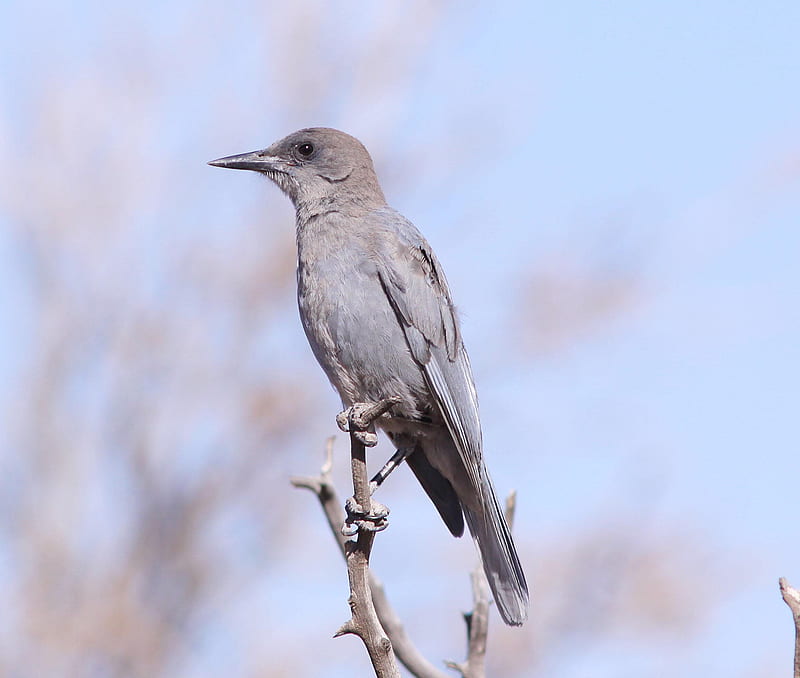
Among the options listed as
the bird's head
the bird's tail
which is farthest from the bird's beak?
the bird's tail

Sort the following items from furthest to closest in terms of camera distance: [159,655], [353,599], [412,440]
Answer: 1. [159,655]
2. [412,440]
3. [353,599]

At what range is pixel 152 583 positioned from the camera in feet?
31.6

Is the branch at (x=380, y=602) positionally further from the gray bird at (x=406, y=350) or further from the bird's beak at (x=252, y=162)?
the bird's beak at (x=252, y=162)

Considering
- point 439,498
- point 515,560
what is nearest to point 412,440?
point 439,498

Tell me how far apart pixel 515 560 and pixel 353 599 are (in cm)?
128

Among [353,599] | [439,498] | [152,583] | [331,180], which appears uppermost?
[152,583]

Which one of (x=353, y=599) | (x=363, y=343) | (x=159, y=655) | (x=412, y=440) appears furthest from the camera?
(x=159, y=655)

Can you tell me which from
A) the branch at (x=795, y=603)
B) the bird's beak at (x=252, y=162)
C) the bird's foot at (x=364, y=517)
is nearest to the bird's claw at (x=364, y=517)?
the bird's foot at (x=364, y=517)

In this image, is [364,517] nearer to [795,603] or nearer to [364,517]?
[364,517]

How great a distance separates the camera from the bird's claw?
3.73m

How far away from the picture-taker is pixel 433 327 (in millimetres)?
4715

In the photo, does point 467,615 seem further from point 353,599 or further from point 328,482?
point 353,599

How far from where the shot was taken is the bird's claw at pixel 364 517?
373cm

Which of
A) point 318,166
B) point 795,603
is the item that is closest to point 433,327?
point 318,166
